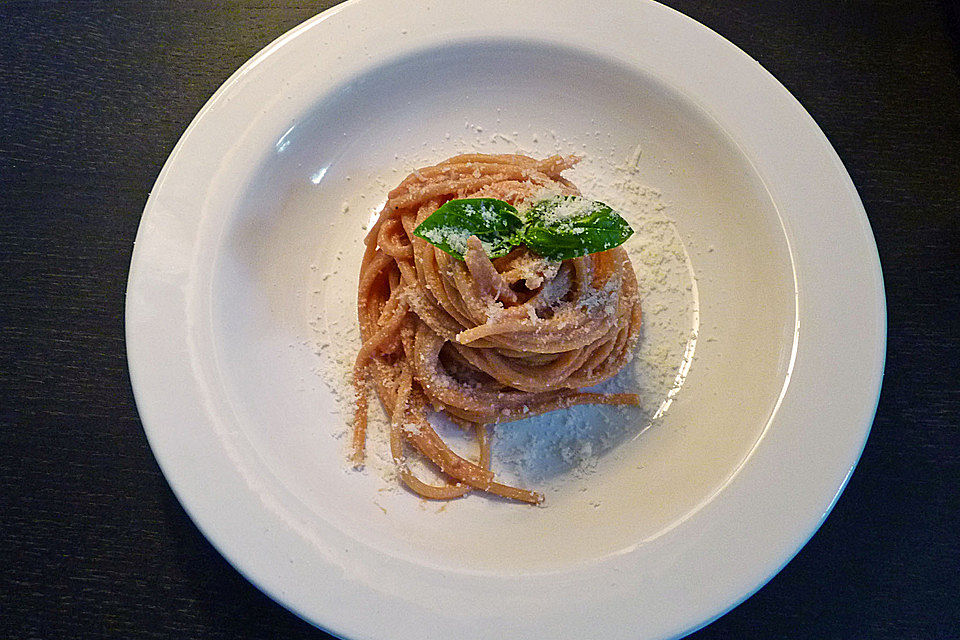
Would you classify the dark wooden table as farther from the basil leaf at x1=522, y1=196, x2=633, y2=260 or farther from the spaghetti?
the basil leaf at x1=522, y1=196, x2=633, y2=260

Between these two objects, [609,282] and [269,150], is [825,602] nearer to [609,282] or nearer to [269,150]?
[609,282]

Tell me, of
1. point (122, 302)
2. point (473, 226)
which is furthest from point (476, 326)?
point (122, 302)

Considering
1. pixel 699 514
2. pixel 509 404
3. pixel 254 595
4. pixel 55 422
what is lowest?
pixel 254 595

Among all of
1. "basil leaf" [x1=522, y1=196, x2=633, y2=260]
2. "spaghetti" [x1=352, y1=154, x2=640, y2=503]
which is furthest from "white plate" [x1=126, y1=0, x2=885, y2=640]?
"basil leaf" [x1=522, y1=196, x2=633, y2=260]

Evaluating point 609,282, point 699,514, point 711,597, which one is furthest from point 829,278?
point 711,597

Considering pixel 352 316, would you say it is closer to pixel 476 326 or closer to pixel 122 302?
pixel 476 326
